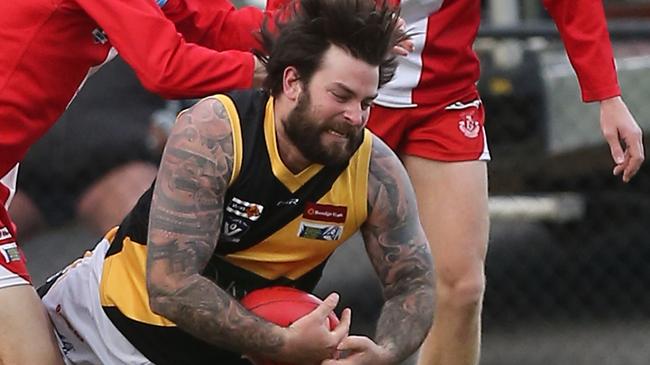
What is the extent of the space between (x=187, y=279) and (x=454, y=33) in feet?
4.89

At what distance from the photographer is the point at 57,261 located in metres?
7.97

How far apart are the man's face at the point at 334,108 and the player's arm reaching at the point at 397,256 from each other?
0.25m

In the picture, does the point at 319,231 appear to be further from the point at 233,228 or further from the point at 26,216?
the point at 26,216

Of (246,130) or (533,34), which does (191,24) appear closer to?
(246,130)

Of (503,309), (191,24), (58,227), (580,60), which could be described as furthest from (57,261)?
(580,60)

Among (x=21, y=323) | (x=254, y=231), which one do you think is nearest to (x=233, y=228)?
(x=254, y=231)

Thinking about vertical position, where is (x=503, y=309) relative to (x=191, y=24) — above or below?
below

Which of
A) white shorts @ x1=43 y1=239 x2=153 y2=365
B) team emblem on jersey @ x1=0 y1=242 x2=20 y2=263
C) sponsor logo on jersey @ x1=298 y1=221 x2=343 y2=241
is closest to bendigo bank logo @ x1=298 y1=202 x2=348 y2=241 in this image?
sponsor logo on jersey @ x1=298 y1=221 x2=343 y2=241

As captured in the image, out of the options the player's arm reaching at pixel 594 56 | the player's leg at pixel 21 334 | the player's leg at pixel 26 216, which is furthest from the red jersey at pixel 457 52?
the player's leg at pixel 26 216

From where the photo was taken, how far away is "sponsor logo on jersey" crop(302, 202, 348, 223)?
4699 mm

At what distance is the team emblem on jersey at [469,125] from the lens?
218 inches

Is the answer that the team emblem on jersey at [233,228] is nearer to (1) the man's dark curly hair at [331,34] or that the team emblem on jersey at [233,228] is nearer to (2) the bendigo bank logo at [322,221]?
(2) the bendigo bank logo at [322,221]

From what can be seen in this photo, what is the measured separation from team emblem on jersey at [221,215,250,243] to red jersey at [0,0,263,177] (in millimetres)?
399

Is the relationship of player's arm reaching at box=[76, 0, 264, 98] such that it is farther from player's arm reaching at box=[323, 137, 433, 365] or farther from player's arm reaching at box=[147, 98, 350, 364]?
player's arm reaching at box=[323, 137, 433, 365]
